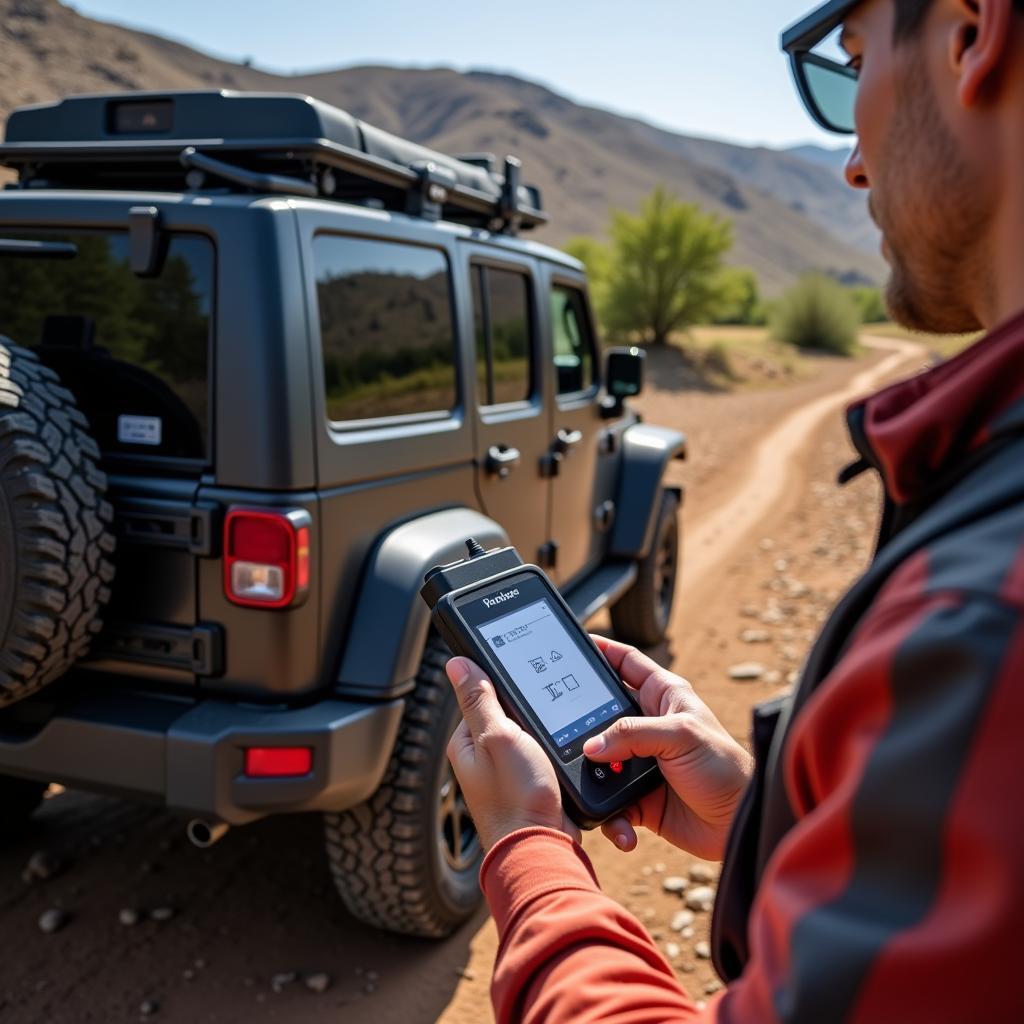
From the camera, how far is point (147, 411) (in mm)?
2918

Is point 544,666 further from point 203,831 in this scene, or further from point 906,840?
point 203,831

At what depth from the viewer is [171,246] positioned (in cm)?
288

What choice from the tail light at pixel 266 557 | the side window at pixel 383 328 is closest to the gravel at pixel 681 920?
the tail light at pixel 266 557

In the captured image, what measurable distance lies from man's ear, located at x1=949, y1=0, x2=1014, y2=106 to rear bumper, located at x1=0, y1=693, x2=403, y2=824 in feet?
7.40

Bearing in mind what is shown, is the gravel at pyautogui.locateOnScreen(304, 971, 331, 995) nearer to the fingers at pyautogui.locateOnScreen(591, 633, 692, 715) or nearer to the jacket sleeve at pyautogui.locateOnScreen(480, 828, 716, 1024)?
the fingers at pyautogui.locateOnScreen(591, 633, 692, 715)

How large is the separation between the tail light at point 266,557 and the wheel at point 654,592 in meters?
3.09

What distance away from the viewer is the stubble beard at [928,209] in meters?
0.95

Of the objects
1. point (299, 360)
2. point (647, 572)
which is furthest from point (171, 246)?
point (647, 572)

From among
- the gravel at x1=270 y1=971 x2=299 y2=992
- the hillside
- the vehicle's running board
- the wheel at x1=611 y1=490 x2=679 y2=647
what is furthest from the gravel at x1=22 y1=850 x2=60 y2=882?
the hillside

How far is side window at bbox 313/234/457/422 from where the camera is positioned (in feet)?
9.89

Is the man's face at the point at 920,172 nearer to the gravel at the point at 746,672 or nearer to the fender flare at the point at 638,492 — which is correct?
the fender flare at the point at 638,492

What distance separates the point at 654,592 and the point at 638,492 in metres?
0.60

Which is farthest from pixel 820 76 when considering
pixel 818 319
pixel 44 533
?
pixel 818 319

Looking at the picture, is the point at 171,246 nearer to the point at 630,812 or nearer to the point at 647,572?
the point at 630,812
